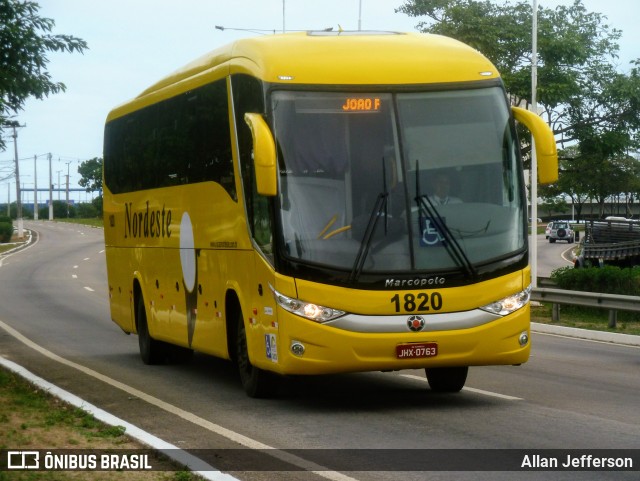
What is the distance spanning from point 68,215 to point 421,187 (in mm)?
181030

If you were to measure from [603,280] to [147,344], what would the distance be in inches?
558

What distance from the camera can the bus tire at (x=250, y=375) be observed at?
43.9ft

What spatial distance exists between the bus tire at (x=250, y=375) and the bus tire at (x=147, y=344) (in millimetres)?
4511

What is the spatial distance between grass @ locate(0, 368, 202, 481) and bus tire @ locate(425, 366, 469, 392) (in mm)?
3786

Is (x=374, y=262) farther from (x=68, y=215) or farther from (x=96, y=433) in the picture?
(x=68, y=215)

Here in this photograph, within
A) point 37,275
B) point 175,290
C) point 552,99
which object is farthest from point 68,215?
point 175,290

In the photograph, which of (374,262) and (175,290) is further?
(175,290)

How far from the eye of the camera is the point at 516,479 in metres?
8.55

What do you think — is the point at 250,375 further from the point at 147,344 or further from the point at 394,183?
the point at 147,344

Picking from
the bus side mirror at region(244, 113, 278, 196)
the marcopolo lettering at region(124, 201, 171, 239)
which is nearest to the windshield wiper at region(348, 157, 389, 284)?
the bus side mirror at region(244, 113, 278, 196)

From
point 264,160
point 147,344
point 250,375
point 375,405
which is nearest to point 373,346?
point 375,405

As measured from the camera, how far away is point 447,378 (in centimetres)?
1384

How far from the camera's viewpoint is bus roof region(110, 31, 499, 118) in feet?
41.1

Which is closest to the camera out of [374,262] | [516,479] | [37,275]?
[516,479]
